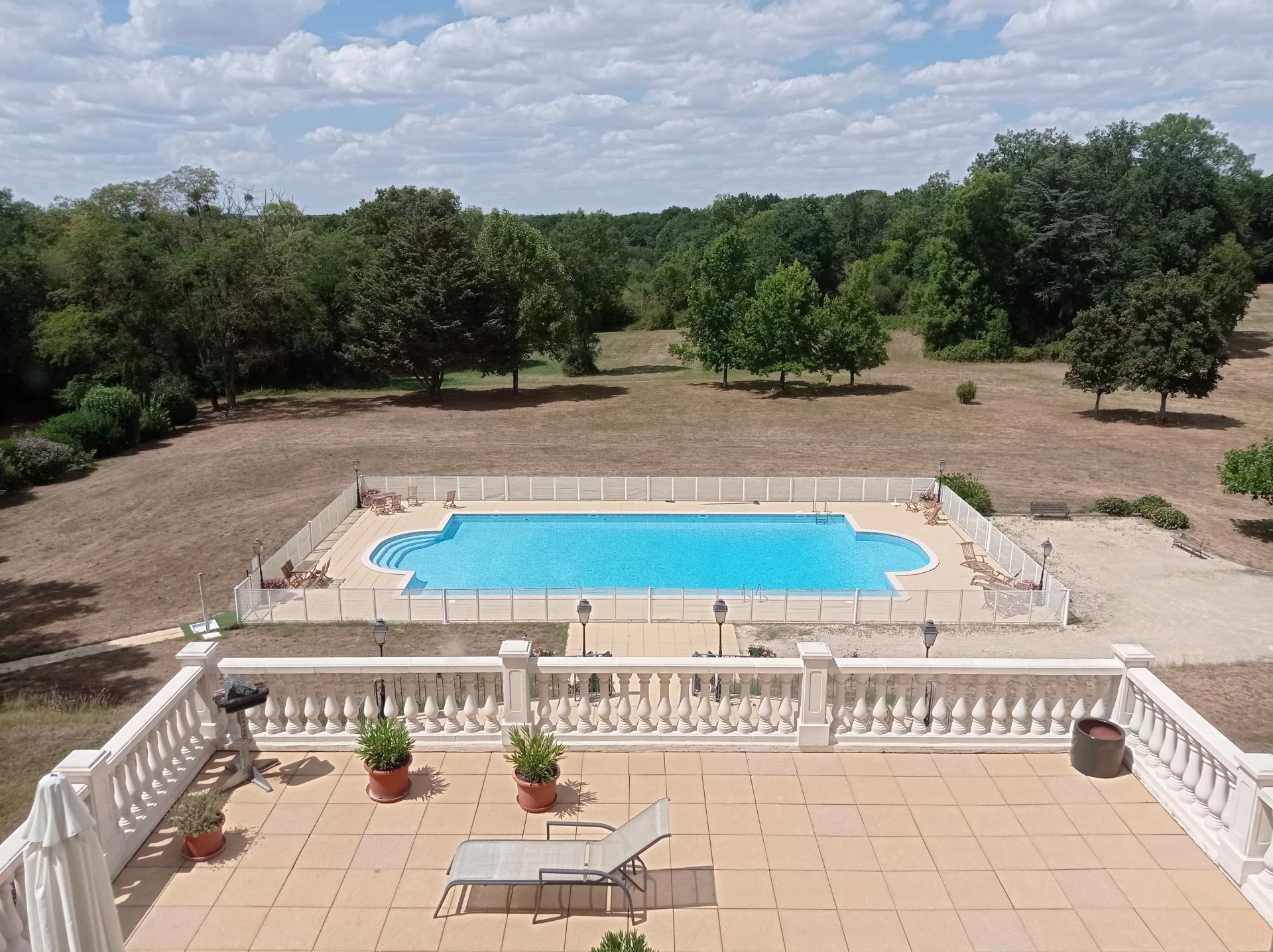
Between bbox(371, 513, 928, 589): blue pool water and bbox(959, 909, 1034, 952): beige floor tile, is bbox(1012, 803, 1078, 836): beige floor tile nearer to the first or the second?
bbox(959, 909, 1034, 952): beige floor tile

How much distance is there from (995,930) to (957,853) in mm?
919

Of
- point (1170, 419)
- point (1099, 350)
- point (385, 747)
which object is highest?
point (1099, 350)

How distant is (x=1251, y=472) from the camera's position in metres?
24.9

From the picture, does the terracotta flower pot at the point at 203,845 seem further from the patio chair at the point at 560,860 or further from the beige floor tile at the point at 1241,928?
the beige floor tile at the point at 1241,928

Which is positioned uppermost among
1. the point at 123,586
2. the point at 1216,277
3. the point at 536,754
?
the point at 1216,277

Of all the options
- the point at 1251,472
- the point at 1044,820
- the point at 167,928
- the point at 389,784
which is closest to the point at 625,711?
the point at 389,784

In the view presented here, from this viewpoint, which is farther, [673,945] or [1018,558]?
[1018,558]

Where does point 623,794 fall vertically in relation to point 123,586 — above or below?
above

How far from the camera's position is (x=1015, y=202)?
64062mm

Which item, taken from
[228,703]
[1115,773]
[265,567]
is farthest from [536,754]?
[265,567]

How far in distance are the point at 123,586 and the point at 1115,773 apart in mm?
22859

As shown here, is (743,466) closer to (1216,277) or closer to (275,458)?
(275,458)

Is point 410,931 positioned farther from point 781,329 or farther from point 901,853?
point 781,329

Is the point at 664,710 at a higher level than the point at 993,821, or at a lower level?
higher
